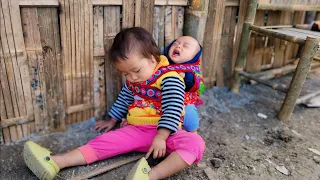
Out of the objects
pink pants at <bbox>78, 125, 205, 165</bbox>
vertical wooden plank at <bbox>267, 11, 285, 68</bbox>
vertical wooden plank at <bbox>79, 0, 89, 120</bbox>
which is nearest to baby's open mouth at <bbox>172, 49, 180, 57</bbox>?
pink pants at <bbox>78, 125, 205, 165</bbox>

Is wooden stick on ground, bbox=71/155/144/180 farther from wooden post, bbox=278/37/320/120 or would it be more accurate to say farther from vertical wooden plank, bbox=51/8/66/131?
wooden post, bbox=278/37/320/120

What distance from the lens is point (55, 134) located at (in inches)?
78.0

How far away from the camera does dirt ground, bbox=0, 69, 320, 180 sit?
5.51ft

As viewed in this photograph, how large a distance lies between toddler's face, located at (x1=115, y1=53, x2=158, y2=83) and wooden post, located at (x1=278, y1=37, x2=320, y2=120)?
1061 millimetres

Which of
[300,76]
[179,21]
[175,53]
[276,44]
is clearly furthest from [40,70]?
[276,44]

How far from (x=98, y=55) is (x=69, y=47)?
0.66 feet

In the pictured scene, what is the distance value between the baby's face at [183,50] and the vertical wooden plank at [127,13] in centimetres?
35

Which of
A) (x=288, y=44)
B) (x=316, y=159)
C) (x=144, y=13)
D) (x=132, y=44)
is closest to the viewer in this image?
(x=132, y=44)

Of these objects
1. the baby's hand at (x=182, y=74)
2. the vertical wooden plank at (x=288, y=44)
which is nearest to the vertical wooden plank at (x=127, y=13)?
the baby's hand at (x=182, y=74)

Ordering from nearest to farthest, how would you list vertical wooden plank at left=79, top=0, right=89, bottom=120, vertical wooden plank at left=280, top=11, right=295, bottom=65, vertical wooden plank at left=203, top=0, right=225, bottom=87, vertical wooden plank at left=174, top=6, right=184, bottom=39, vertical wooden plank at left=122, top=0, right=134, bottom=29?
1. vertical wooden plank at left=79, top=0, right=89, bottom=120
2. vertical wooden plank at left=122, top=0, right=134, bottom=29
3. vertical wooden plank at left=174, top=6, right=184, bottom=39
4. vertical wooden plank at left=203, top=0, right=225, bottom=87
5. vertical wooden plank at left=280, top=11, right=295, bottom=65

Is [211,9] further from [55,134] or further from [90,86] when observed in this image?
[55,134]

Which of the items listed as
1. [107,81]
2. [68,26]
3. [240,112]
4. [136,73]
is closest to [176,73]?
[136,73]

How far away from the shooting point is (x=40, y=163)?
150cm

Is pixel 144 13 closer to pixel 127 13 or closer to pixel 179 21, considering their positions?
pixel 127 13
